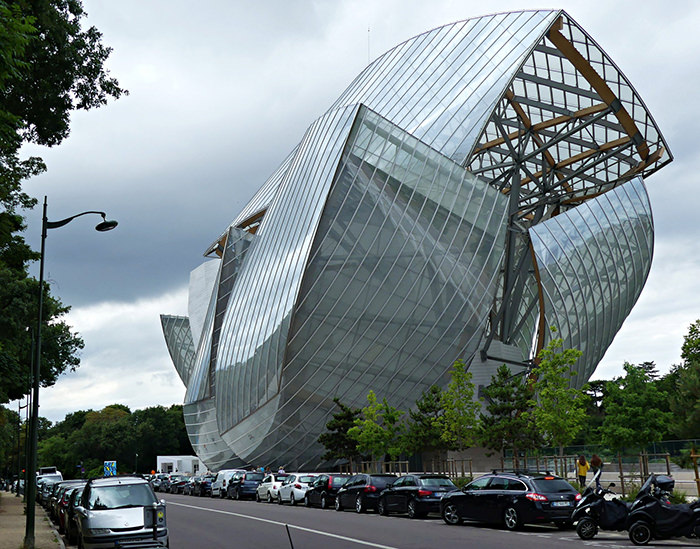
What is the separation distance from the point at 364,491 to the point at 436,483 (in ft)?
13.2

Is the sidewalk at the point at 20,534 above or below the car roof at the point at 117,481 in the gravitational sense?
below

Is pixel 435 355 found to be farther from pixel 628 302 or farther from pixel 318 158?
pixel 628 302

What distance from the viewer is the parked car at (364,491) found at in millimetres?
29344

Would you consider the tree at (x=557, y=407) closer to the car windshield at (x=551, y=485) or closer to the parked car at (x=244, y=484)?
the car windshield at (x=551, y=485)

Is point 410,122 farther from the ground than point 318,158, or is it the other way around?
point 410,122

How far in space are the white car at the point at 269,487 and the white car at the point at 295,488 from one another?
3.73 feet

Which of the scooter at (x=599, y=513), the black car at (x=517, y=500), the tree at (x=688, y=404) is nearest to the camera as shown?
the scooter at (x=599, y=513)

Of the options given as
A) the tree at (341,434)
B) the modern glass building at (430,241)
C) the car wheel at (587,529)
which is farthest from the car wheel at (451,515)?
the tree at (341,434)

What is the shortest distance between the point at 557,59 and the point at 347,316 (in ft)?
78.7

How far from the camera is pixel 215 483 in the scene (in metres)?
51.5

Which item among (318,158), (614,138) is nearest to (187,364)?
(318,158)

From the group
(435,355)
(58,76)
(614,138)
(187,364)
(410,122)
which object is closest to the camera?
(58,76)

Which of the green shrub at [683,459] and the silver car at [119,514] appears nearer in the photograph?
the silver car at [119,514]

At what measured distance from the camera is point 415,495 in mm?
26047
